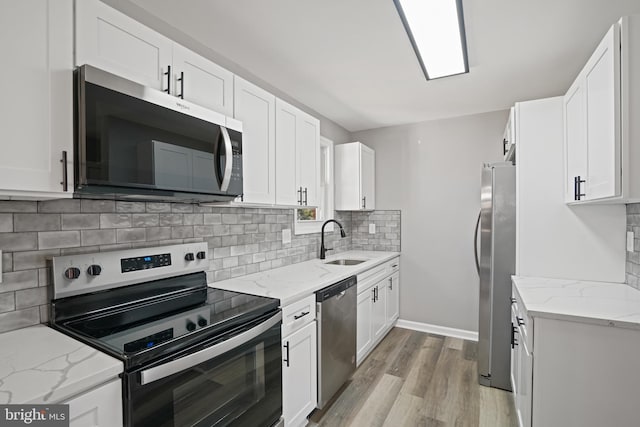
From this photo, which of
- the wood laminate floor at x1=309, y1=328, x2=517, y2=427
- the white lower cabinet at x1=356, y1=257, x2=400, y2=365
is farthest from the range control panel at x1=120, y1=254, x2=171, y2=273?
the white lower cabinet at x1=356, y1=257, x2=400, y2=365

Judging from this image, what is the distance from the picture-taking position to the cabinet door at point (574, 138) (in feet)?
6.01

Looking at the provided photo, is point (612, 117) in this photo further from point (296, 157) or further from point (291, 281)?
point (291, 281)

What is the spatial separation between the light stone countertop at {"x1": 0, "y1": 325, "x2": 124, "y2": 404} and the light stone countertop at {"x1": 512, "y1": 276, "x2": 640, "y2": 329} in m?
1.86

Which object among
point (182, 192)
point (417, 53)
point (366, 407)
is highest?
point (417, 53)

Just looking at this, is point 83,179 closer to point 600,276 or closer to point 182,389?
point 182,389

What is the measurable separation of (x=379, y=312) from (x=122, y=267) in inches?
96.5

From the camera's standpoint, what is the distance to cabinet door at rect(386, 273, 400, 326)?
11.6 feet

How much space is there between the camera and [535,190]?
7.47ft

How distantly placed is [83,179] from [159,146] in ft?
1.10

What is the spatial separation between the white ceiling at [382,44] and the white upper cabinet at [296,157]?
15.1 inches

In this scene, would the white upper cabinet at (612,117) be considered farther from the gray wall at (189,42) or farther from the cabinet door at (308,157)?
the gray wall at (189,42)

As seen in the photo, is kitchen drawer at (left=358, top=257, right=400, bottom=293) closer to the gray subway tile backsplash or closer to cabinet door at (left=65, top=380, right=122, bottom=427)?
the gray subway tile backsplash

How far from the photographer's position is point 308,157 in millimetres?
2615

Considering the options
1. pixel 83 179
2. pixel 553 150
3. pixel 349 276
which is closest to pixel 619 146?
pixel 553 150
